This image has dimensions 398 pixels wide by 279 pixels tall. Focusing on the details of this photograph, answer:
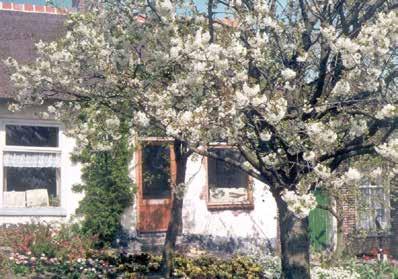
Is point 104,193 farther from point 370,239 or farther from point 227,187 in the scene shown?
point 370,239

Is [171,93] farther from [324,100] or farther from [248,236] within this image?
[248,236]

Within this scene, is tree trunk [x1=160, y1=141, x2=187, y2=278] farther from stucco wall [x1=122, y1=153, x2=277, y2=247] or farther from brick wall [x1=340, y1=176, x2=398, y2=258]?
brick wall [x1=340, y1=176, x2=398, y2=258]

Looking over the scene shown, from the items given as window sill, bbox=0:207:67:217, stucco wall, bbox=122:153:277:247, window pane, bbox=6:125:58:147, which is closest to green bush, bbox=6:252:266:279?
window sill, bbox=0:207:67:217

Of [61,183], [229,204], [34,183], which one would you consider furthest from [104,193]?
[229,204]

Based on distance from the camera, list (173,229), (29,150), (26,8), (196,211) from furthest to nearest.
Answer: (26,8), (196,211), (29,150), (173,229)

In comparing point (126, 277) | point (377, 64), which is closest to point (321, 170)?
point (377, 64)

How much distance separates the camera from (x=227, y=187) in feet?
55.6

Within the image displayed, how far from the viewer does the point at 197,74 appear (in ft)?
22.7

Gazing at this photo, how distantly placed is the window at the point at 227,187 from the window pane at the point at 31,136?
3.91 metres

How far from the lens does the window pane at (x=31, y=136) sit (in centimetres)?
1489

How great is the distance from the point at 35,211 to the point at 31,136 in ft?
5.71

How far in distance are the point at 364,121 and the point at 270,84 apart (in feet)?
3.68

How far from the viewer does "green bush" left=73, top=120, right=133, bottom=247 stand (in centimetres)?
1452

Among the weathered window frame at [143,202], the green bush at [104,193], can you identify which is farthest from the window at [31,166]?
the weathered window frame at [143,202]
